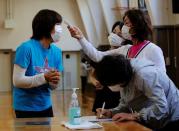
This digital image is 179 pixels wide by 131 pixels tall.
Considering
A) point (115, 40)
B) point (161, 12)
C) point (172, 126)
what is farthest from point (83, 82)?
point (172, 126)

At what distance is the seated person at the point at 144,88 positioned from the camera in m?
2.57

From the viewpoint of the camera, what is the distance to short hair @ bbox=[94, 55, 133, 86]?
255 centimetres

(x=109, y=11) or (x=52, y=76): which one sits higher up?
(x=109, y=11)

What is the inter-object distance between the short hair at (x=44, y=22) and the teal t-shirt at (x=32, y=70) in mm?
81

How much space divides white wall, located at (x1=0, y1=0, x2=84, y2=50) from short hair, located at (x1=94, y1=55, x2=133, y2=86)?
12005mm

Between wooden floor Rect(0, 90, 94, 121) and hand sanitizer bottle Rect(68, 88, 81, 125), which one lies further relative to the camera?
wooden floor Rect(0, 90, 94, 121)

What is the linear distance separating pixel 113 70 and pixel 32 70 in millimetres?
947

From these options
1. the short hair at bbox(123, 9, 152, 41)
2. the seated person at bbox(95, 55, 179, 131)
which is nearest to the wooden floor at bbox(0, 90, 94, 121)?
the short hair at bbox(123, 9, 152, 41)

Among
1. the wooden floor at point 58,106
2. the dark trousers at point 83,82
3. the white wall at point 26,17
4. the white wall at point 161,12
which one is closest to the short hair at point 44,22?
the wooden floor at point 58,106

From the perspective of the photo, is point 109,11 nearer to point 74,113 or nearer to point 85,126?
point 74,113

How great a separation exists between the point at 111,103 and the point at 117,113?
1361 mm

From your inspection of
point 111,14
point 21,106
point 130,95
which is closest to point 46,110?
point 21,106

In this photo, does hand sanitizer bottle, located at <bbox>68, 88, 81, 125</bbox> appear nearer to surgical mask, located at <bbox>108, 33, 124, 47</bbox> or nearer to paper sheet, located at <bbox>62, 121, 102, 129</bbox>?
paper sheet, located at <bbox>62, 121, 102, 129</bbox>

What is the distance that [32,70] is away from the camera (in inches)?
130
